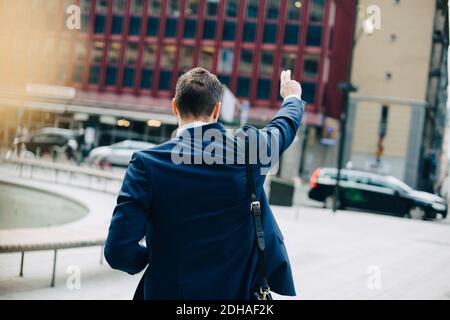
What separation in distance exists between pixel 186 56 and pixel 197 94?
3081 centimetres

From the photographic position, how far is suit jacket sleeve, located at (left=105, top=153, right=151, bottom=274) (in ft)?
5.70

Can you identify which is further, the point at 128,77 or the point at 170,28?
the point at 128,77

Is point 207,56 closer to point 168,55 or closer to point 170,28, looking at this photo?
point 168,55

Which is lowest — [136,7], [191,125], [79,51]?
[191,125]

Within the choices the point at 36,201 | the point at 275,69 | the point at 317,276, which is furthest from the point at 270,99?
the point at 317,276

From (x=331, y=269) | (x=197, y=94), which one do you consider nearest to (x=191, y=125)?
(x=197, y=94)

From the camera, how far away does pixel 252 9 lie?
3064 cm

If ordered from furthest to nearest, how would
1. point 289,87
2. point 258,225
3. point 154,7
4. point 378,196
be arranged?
point 154,7 < point 378,196 < point 289,87 < point 258,225

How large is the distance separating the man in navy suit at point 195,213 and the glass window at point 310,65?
28.7 meters

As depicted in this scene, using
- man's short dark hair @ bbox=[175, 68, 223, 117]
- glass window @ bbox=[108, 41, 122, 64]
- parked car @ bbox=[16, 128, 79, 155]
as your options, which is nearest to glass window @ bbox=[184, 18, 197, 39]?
glass window @ bbox=[108, 41, 122, 64]

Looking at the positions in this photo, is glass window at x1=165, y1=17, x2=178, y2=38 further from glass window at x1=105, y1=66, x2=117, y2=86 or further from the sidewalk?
the sidewalk

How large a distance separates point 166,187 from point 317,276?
541cm

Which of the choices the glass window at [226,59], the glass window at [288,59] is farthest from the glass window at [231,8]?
the glass window at [288,59]

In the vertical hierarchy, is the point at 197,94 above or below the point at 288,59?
below
